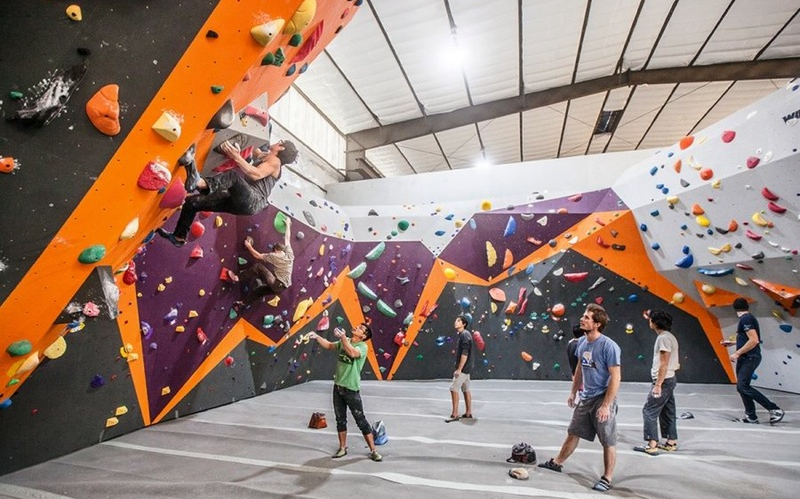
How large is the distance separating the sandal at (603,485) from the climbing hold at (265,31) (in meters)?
3.27

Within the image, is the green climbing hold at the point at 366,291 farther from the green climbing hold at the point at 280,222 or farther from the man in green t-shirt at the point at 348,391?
the man in green t-shirt at the point at 348,391

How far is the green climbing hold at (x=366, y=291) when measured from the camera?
271 inches

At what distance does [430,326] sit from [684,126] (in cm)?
1039

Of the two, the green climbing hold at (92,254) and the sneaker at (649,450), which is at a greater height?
the green climbing hold at (92,254)

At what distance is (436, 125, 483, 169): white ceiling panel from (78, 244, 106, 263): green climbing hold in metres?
9.75

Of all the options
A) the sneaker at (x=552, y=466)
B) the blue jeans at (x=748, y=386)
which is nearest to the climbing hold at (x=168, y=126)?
the sneaker at (x=552, y=466)

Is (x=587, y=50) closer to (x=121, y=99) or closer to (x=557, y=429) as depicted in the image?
(x=557, y=429)

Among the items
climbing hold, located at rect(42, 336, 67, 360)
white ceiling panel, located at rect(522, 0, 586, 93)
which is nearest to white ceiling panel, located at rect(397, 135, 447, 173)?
white ceiling panel, located at rect(522, 0, 586, 93)

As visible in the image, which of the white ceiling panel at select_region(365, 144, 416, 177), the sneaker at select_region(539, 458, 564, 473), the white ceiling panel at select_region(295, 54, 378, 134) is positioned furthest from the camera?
the white ceiling panel at select_region(365, 144, 416, 177)

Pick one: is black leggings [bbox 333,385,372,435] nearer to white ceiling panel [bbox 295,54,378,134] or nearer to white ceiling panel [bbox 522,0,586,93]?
white ceiling panel [bbox 295,54,378,134]

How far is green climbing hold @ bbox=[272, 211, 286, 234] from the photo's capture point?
17.4 feet

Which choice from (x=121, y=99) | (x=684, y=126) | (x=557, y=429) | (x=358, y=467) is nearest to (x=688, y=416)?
(x=557, y=429)

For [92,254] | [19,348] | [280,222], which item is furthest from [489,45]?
[19,348]

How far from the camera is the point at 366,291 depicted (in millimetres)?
6875
